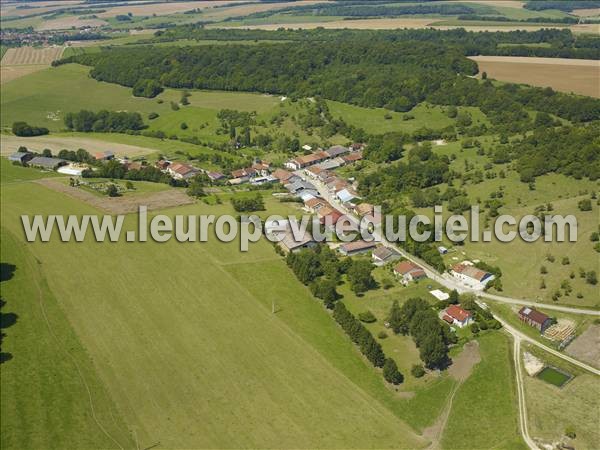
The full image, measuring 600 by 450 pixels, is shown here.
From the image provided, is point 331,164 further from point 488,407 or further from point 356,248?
point 488,407

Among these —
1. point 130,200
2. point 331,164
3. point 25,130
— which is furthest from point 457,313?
point 25,130

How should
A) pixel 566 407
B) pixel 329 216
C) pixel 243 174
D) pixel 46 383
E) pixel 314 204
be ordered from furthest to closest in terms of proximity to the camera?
pixel 243 174 → pixel 314 204 → pixel 329 216 → pixel 46 383 → pixel 566 407

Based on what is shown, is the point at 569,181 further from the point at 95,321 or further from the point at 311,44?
the point at 311,44

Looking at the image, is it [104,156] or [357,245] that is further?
[104,156]

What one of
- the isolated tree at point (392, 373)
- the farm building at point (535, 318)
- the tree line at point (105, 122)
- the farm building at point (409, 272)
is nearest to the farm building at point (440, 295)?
the farm building at point (409, 272)

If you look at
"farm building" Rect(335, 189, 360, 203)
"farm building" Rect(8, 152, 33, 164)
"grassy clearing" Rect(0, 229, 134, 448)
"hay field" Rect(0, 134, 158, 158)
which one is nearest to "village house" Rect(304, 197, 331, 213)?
"farm building" Rect(335, 189, 360, 203)

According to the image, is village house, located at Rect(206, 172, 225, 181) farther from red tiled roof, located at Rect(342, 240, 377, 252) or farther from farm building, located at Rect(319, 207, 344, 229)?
red tiled roof, located at Rect(342, 240, 377, 252)

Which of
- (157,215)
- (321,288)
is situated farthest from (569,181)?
(157,215)
